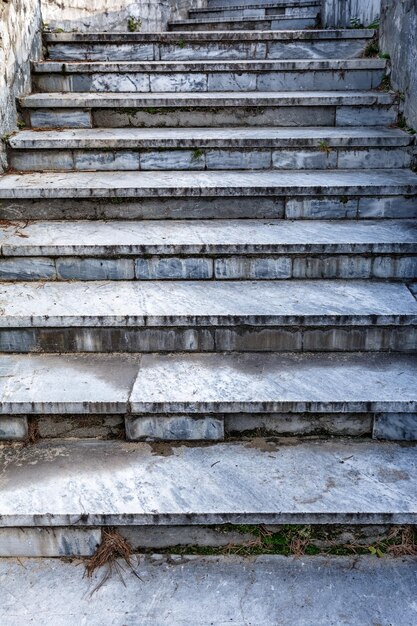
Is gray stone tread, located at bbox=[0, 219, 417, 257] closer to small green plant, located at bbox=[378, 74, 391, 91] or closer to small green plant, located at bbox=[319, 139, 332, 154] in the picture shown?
small green plant, located at bbox=[319, 139, 332, 154]

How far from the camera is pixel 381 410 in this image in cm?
256

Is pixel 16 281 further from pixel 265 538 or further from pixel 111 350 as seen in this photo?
pixel 265 538

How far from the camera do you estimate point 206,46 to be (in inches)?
202

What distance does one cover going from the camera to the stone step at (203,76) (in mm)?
4676

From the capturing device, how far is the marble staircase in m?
2.36

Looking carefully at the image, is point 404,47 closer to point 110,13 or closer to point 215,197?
point 215,197

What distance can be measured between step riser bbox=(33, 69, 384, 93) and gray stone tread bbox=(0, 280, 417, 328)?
2174 millimetres

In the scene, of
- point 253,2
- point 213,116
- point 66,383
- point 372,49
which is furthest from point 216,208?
point 253,2

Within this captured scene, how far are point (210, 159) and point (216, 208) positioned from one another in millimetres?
489

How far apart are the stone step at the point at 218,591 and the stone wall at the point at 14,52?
9.16 feet

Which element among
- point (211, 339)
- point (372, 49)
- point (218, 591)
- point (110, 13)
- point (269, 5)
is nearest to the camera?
point (218, 591)

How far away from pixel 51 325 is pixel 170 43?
3244 millimetres

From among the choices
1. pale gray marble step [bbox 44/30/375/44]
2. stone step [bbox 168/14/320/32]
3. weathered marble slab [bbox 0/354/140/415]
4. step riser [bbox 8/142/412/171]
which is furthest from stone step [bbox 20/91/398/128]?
stone step [bbox 168/14/320/32]

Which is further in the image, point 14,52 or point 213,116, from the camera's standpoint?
point 213,116
